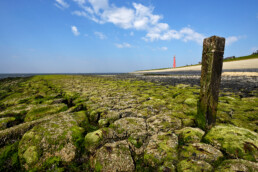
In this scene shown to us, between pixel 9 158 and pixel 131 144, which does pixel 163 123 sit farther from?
pixel 9 158

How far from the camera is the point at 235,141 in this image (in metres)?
2.35

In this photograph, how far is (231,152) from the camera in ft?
7.22

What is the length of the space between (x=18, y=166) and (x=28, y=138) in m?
0.55

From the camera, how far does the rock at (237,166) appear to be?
1.77 metres

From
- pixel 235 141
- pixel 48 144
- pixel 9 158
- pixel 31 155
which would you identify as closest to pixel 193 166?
pixel 235 141

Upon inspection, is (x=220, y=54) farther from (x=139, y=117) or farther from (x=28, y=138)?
(x=28, y=138)

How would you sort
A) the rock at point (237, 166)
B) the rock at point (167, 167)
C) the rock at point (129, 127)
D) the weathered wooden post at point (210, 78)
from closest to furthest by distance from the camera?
the rock at point (237, 166), the rock at point (167, 167), the weathered wooden post at point (210, 78), the rock at point (129, 127)

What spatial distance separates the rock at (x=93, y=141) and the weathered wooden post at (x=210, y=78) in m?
2.58

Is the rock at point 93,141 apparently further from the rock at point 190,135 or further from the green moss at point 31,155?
the rock at point 190,135

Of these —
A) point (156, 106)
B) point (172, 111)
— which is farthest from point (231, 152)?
point (156, 106)

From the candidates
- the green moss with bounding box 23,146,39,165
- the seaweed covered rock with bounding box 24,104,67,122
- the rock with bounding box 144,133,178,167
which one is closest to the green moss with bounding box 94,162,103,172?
the rock with bounding box 144,133,178,167

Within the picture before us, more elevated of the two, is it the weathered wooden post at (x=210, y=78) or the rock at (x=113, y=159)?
the weathered wooden post at (x=210, y=78)

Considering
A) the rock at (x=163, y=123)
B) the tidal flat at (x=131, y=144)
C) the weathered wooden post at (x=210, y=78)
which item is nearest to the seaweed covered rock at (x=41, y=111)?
the tidal flat at (x=131, y=144)

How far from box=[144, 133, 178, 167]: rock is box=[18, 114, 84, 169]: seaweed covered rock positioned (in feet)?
4.96
